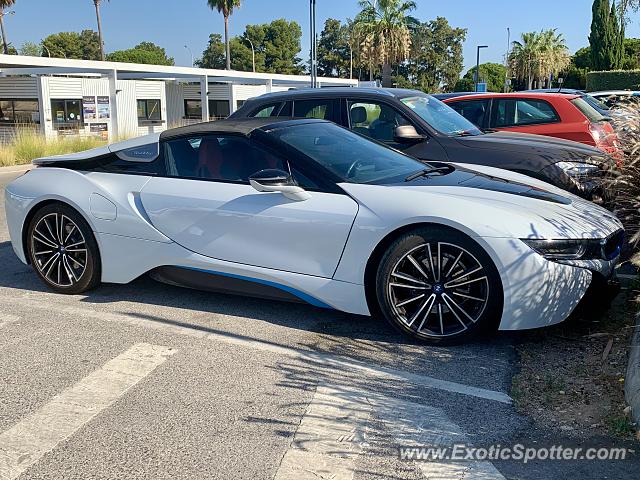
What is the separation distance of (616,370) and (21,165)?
17.3m

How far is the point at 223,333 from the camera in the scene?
4.59 meters

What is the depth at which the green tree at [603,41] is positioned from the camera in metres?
47.7

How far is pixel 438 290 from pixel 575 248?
0.85 m

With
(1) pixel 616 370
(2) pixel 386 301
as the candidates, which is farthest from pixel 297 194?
(1) pixel 616 370

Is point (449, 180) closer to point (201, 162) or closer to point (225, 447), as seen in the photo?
point (201, 162)

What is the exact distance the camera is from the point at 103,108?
33125mm

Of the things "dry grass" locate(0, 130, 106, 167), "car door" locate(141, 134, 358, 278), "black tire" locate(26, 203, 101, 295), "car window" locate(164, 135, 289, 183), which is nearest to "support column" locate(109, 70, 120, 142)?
"dry grass" locate(0, 130, 106, 167)

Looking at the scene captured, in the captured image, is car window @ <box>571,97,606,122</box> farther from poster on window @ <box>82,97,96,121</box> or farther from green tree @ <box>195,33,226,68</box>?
green tree @ <box>195,33,226,68</box>

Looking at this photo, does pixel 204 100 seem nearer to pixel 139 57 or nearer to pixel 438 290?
pixel 438 290

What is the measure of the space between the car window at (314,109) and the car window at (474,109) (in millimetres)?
3570

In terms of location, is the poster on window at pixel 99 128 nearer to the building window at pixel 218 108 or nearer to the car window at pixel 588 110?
the building window at pixel 218 108

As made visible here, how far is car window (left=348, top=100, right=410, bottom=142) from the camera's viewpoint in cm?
713

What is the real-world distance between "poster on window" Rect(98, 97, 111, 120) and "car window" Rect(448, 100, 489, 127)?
25.9m

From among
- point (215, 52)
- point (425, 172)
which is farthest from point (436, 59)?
point (425, 172)
